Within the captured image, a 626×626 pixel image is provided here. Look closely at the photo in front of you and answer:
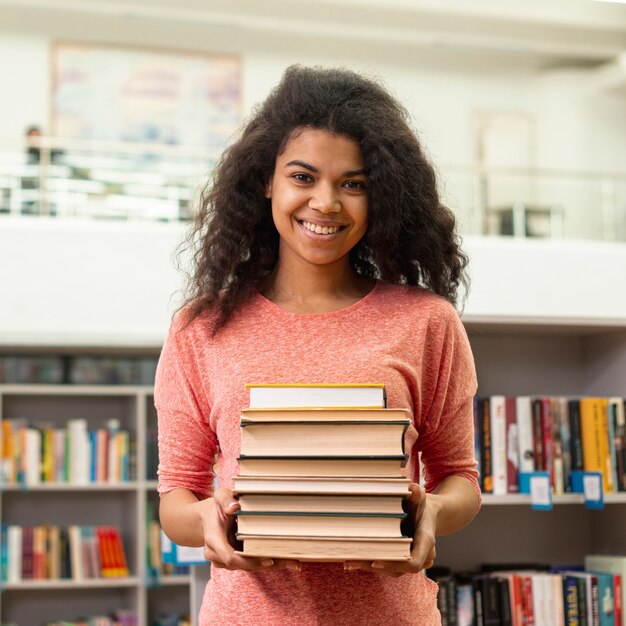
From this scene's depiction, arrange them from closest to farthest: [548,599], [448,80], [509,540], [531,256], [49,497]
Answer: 1. [548,599]
2. [509,540]
3. [49,497]
4. [531,256]
5. [448,80]

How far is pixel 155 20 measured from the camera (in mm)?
10461

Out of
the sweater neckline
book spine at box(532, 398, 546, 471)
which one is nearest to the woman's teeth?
the sweater neckline

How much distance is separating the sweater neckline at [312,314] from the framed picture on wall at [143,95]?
918cm

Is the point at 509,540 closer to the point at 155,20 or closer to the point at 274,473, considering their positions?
the point at 274,473

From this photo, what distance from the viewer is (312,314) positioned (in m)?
1.34

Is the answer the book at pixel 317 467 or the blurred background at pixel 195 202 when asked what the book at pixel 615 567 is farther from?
the book at pixel 317 467

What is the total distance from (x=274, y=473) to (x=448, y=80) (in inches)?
429

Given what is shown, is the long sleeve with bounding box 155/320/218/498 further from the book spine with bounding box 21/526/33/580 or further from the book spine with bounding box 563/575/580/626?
the book spine with bounding box 21/526/33/580

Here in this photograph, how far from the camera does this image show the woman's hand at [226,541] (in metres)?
1.10

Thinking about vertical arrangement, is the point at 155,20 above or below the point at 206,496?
above

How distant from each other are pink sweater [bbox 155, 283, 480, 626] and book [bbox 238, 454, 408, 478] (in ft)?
0.49

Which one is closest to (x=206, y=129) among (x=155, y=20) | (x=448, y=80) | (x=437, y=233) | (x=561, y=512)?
(x=155, y=20)

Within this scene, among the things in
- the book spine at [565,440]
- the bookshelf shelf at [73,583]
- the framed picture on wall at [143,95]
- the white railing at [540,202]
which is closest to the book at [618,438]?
the book spine at [565,440]

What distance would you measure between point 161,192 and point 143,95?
349 cm
